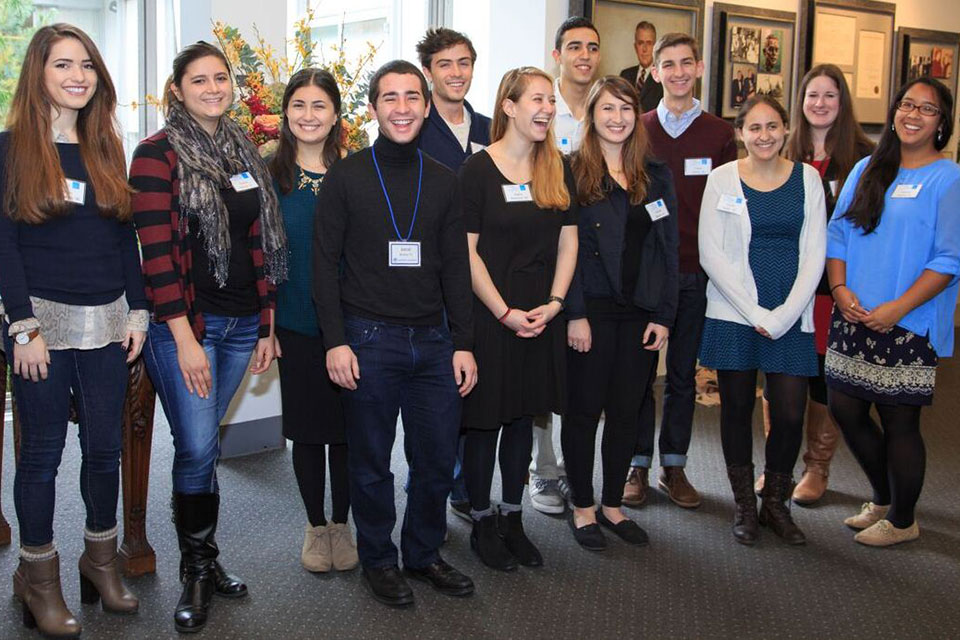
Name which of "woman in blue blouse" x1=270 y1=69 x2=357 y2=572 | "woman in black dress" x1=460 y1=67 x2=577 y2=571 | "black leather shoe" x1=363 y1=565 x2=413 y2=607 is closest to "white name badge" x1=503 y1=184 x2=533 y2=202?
"woman in black dress" x1=460 y1=67 x2=577 y2=571

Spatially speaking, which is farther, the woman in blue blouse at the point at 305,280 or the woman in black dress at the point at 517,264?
the woman in black dress at the point at 517,264

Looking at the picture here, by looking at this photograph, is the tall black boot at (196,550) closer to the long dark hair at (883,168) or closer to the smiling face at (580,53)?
the smiling face at (580,53)

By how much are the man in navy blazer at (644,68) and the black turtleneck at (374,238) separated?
3.17m

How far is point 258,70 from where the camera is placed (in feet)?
11.6

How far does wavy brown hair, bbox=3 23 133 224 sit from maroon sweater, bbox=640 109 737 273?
2.01 metres

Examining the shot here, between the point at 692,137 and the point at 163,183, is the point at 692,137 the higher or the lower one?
the higher one

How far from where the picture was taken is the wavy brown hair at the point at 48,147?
7.66 feet

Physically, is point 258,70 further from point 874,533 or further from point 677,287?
point 874,533

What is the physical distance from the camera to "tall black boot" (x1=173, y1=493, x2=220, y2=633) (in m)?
2.71

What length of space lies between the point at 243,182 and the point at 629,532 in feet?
6.01

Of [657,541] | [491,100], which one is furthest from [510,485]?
[491,100]

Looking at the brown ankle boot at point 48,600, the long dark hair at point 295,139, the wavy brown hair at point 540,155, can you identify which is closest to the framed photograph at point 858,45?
the wavy brown hair at point 540,155

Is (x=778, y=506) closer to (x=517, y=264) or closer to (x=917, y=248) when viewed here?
(x=917, y=248)

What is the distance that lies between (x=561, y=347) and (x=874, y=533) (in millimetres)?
1410
